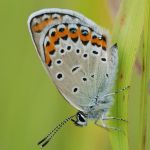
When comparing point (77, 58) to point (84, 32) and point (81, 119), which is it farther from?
point (81, 119)

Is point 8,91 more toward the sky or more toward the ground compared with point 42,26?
more toward the ground

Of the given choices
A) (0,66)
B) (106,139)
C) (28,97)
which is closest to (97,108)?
(106,139)

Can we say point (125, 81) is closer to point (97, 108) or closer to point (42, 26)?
point (42, 26)

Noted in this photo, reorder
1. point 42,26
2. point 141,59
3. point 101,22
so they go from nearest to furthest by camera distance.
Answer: point 141,59 < point 42,26 < point 101,22

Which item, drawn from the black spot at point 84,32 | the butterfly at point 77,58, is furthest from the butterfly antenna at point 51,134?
the black spot at point 84,32

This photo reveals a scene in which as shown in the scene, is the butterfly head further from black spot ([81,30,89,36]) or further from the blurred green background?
black spot ([81,30,89,36])

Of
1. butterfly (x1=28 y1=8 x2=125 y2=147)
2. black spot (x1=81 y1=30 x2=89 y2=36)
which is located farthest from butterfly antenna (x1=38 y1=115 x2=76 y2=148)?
black spot (x1=81 y1=30 x2=89 y2=36)

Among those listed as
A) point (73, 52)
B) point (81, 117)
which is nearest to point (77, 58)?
point (73, 52)

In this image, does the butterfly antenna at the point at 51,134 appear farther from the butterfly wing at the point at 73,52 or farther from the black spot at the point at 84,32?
the black spot at the point at 84,32
